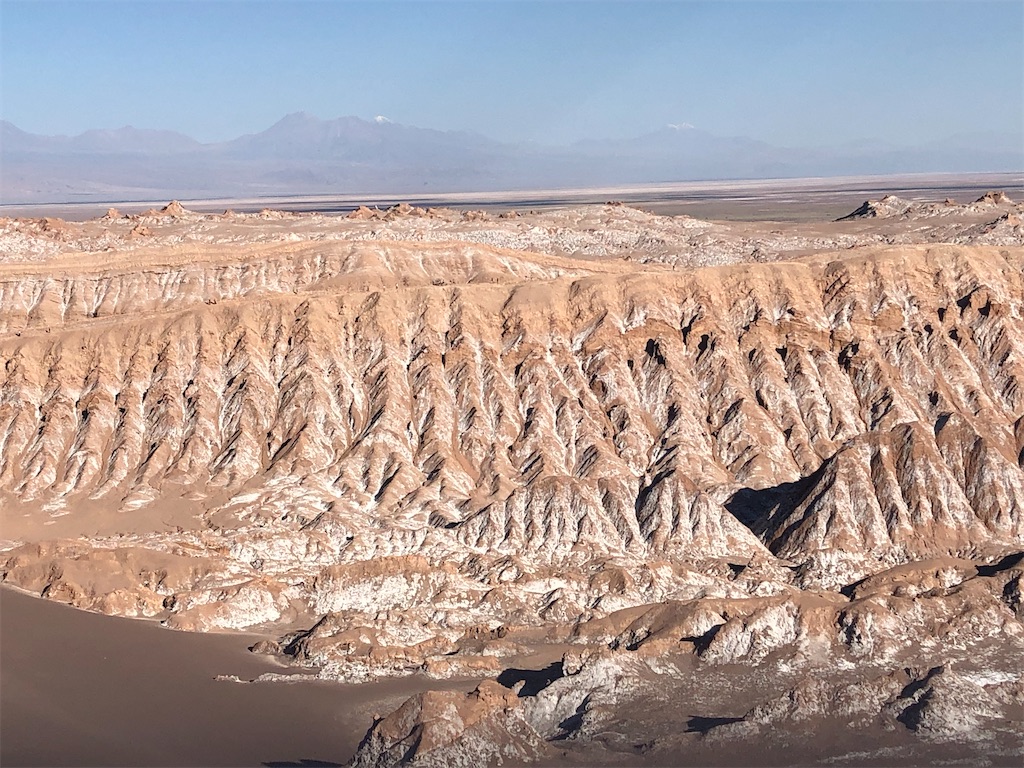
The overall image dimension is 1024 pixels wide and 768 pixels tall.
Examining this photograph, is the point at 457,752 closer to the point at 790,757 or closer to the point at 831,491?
the point at 790,757

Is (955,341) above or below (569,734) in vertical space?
above

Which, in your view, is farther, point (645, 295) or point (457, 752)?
point (645, 295)

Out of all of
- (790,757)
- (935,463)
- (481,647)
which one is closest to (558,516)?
(481,647)

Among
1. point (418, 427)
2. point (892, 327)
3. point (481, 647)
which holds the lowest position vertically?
point (481, 647)

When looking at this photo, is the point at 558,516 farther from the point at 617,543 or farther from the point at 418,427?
the point at 418,427

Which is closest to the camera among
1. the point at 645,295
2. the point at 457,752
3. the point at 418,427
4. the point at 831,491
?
the point at 457,752

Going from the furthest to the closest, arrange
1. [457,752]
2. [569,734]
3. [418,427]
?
[418,427], [569,734], [457,752]

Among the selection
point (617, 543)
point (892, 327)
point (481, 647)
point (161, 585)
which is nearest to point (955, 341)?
point (892, 327)
